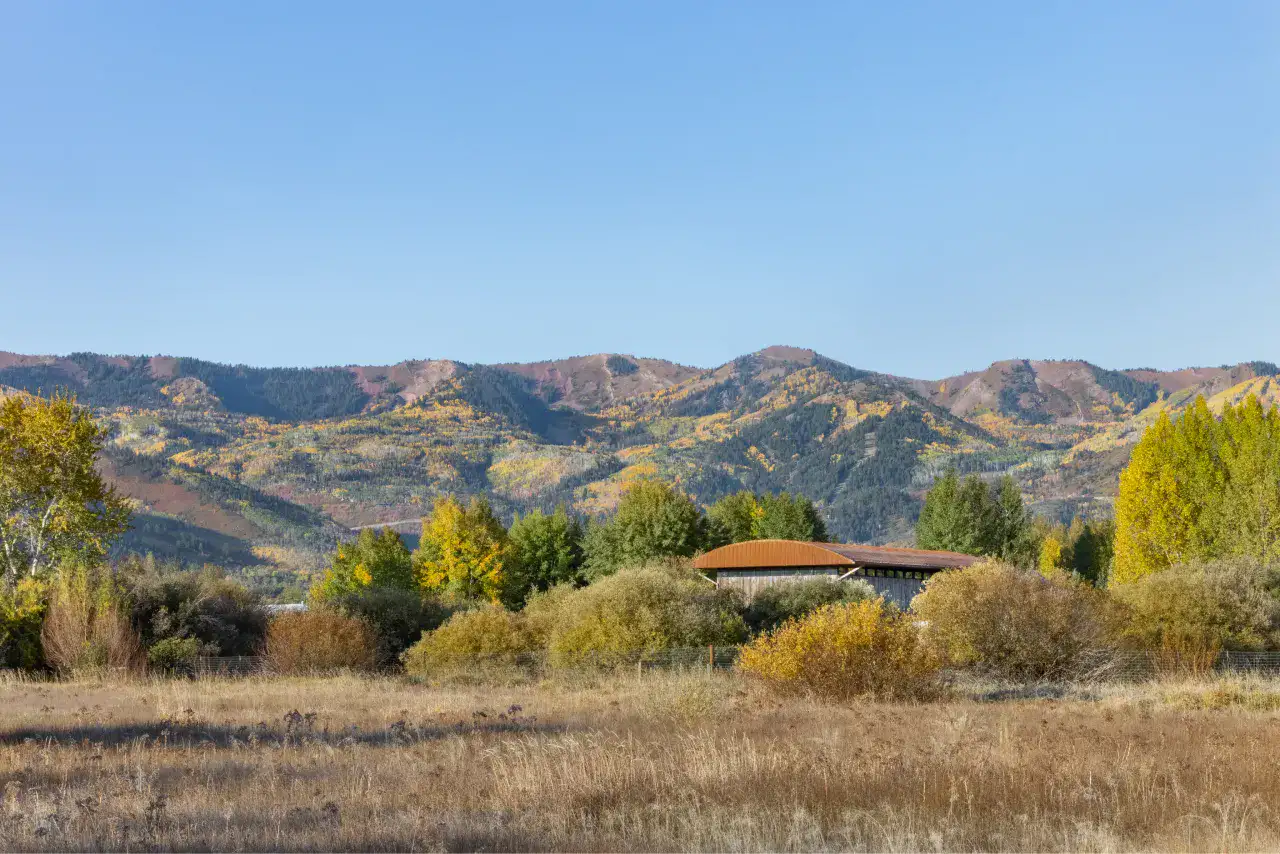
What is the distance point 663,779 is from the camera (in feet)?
36.9

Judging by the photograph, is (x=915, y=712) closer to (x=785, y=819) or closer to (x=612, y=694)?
(x=612, y=694)

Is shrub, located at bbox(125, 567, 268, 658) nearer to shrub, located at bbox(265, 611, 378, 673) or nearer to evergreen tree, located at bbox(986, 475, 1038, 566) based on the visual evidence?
shrub, located at bbox(265, 611, 378, 673)

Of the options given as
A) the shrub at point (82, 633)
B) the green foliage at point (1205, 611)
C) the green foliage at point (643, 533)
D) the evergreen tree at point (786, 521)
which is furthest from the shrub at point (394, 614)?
the evergreen tree at point (786, 521)

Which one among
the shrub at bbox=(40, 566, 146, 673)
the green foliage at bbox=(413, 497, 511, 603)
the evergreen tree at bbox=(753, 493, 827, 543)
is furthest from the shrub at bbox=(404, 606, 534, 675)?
the evergreen tree at bbox=(753, 493, 827, 543)

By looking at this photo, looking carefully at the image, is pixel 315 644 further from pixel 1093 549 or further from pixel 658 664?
pixel 1093 549

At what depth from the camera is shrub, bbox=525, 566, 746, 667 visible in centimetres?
3391

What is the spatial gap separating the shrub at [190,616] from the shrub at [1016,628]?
969 inches

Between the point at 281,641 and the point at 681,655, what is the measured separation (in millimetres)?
13476

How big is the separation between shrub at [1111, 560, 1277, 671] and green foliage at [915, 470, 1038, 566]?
168ft

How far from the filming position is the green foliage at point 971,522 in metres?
88.0

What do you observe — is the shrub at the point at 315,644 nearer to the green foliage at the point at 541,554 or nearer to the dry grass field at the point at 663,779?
the dry grass field at the point at 663,779

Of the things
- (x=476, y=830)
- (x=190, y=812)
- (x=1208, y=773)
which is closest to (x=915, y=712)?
(x=1208, y=773)

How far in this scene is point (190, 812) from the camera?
9906mm

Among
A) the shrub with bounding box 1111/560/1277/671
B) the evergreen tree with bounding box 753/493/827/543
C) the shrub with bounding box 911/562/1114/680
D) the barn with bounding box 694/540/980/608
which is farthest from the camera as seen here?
the evergreen tree with bounding box 753/493/827/543
